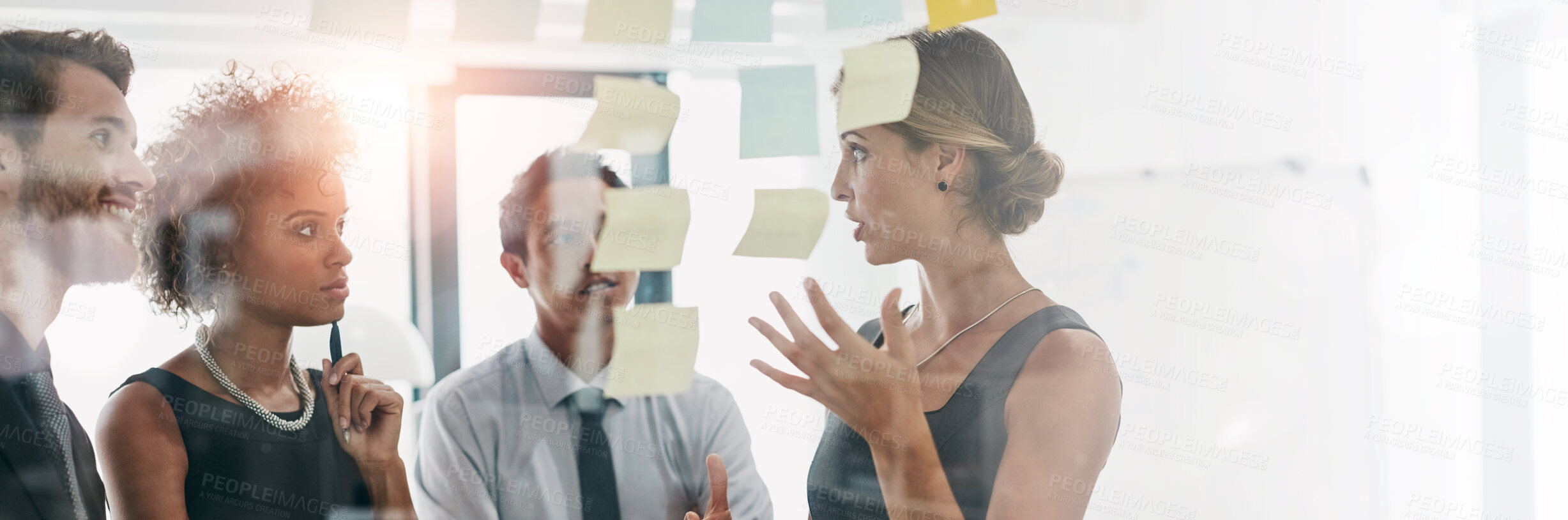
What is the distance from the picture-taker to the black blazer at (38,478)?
763 mm

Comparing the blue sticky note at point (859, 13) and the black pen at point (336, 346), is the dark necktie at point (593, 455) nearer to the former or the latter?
the black pen at point (336, 346)

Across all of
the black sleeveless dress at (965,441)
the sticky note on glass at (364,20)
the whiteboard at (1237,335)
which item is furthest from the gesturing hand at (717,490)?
the sticky note on glass at (364,20)

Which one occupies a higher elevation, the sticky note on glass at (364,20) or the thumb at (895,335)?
the sticky note on glass at (364,20)

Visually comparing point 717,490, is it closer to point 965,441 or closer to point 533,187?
point 965,441

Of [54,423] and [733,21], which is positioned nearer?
[54,423]

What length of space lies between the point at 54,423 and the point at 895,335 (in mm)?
846

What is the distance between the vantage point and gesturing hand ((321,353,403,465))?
2.60 feet

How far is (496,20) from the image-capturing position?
2.80 feet

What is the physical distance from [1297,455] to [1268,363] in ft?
0.41

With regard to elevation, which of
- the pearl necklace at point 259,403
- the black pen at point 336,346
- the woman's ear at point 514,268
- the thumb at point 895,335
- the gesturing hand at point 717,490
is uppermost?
the woman's ear at point 514,268

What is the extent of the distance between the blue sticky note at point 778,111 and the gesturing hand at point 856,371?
17 cm

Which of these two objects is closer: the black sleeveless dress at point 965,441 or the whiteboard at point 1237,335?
the black sleeveless dress at point 965,441

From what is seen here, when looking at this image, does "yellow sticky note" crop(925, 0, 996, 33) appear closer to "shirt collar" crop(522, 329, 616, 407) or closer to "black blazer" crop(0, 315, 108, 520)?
"shirt collar" crop(522, 329, 616, 407)

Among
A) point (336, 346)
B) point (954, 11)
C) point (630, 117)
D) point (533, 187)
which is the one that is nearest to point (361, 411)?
point (336, 346)
